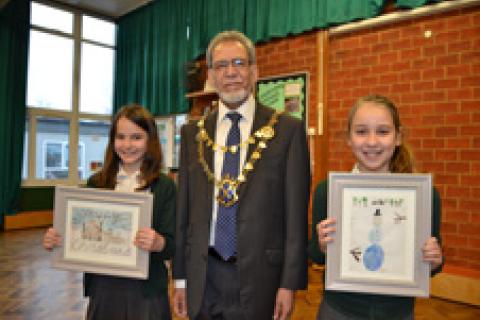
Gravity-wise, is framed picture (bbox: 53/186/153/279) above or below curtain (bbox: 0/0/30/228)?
below

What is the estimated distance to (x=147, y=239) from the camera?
1529 mm

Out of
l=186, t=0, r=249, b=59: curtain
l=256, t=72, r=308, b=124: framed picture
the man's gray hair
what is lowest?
the man's gray hair

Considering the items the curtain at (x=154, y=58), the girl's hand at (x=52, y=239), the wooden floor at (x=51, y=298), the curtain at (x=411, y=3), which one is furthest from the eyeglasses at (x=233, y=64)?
the curtain at (x=154, y=58)

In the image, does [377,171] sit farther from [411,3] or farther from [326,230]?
[411,3]

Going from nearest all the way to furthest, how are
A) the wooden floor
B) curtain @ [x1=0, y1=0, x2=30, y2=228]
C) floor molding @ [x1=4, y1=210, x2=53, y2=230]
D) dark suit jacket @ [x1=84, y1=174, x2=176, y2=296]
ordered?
dark suit jacket @ [x1=84, y1=174, x2=176, y2=296] → the wooden floor → curtain @ [x1=0, y1=0, x2=30, y2=228] → floor molding @ [x1=4, y1=210, x2=53, y2=230]

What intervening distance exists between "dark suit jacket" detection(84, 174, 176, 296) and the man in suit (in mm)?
104

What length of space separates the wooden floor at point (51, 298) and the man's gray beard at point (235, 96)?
2111 millimetres

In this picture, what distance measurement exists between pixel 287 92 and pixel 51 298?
11.2ft

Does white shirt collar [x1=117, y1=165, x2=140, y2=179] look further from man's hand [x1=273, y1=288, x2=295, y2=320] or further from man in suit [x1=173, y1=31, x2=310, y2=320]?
man's hand [x1=273, y1=288, x2=295, y2=320]

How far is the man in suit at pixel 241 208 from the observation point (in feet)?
4.68

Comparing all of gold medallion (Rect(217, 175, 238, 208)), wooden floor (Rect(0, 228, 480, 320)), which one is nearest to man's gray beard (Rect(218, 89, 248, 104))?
gold medallion (Rect(217, 175, 238, 208))

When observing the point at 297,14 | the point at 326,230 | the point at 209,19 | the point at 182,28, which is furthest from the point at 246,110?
the point at 182,28

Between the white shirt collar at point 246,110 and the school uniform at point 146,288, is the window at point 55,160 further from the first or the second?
the white shirt collar at point 246,110

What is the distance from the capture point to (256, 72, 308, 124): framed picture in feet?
15.4
